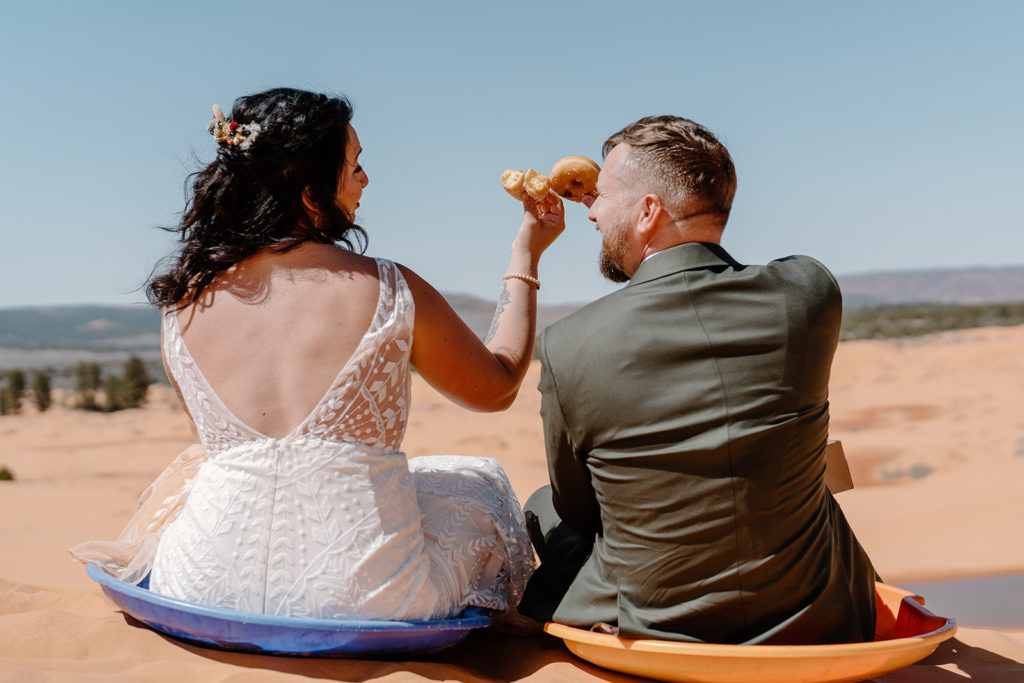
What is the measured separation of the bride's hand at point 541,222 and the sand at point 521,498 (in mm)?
1428

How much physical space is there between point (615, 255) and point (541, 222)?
0.62m

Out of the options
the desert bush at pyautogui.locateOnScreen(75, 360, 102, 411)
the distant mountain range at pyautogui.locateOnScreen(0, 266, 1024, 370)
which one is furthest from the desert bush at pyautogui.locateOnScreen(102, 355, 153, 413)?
the distant mountain range at pyautogui.locateOnScreen(0, 266, 1024, 370)

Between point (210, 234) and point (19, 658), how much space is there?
1.38 meters

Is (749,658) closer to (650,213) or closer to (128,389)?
(650,213)

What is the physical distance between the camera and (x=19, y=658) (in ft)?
8.63

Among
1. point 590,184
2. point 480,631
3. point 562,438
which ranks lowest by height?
point 480,631

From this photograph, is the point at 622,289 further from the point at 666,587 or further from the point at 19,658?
the point at 19,658

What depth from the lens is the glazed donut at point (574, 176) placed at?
338 centimetres

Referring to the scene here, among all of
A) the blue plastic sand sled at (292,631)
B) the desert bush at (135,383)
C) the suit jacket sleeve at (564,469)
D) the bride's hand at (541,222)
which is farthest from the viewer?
the desert bush at (135,383)

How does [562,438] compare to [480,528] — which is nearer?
[562,438]

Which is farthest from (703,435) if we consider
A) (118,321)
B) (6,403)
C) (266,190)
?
(118,321)

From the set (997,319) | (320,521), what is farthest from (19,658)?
(997,319)

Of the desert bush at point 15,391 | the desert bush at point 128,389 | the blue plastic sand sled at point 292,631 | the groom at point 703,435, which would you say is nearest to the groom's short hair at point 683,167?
the groom at point 703,435

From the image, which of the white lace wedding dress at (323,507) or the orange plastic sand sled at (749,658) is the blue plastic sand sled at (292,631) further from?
the orange plastic sand sled at (749,658)
